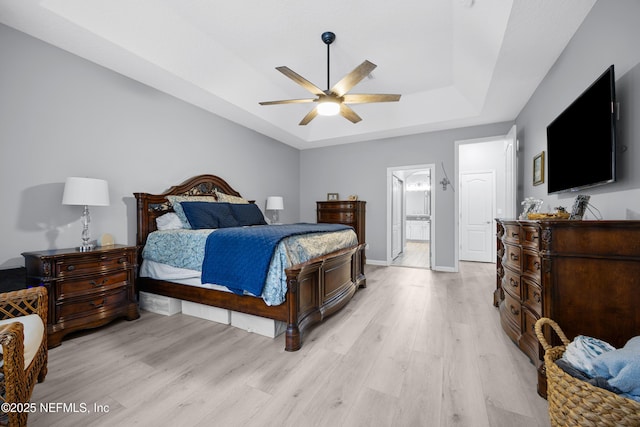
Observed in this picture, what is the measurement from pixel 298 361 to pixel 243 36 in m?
3.47

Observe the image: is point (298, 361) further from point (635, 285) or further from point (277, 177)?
point (277, 177)

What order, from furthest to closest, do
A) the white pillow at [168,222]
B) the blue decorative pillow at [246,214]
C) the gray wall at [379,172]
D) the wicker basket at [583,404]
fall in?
the gray wall at [379,172]
the blue decorative pillow at [246,214]
the white pillow at [168,222]
the wicker basket at [583,404]

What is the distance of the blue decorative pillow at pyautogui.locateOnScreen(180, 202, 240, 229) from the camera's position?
3191mm

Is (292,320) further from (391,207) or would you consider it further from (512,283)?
(391,207)

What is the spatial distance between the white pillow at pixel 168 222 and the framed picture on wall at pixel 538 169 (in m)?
4.37

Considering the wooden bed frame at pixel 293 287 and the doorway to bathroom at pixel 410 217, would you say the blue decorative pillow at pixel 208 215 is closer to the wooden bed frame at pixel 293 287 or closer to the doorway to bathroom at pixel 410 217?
the wooden bed frame at pixel 293 287

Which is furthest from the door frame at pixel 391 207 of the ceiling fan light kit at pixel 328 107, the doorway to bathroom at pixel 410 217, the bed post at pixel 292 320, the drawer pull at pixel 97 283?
the drawer pull at pixel 97 283

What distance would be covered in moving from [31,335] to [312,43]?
355 centimetres

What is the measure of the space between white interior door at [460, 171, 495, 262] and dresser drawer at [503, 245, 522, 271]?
357cm

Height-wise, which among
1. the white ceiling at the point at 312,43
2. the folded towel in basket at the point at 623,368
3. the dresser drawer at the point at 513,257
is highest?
the white ceiling at the point at 312,43

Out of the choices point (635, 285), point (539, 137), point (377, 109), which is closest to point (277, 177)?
point (377, 109)

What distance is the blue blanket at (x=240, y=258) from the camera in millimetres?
2143

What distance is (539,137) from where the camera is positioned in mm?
3139

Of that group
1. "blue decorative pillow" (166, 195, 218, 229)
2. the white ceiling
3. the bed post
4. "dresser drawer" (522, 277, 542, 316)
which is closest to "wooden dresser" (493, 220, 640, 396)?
"dresser drawer" (522, 277, 542, 316)
